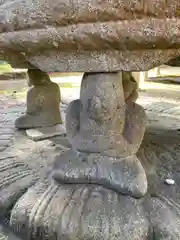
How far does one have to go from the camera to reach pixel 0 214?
1.11m

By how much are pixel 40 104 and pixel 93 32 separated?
3.17ft

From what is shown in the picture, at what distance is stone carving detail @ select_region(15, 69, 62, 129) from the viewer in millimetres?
1771

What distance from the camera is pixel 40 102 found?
177 cm

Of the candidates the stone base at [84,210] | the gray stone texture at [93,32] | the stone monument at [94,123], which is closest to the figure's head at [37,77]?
the stone monument at [94,123]

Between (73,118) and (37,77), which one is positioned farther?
(37,77)

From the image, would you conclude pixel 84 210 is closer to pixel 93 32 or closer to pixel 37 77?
pixel 93 32

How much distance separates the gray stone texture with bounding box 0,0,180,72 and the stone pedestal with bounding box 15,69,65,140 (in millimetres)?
792

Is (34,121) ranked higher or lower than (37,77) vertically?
lower

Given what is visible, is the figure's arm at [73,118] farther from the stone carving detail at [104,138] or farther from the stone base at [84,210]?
the stone base at [84,210]

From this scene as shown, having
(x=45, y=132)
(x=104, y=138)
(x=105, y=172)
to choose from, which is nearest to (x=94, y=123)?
(x=104, y=138)

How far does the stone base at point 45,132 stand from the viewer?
1657 mm

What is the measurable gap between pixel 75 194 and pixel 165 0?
25.7 inches

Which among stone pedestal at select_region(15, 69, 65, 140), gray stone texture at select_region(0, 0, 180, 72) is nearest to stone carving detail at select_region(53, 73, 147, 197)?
gray stone texture at select_region(0, 0, 180, 72)

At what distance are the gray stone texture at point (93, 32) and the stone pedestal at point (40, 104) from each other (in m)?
0.79
